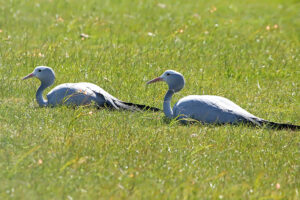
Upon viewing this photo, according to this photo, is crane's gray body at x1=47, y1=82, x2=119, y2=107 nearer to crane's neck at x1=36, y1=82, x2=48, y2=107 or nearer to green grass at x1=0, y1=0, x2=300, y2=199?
crane's neck at x1=36, y1=82, x2=48, y2=107

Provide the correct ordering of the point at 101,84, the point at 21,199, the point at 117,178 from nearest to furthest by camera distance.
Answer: the point at 21,199 < the point at 117,178 < the point at 101,84

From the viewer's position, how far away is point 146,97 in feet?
29.3

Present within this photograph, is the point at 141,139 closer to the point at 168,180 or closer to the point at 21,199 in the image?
the point at 168,180

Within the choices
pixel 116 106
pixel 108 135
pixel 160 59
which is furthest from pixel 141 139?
pixel 160 59

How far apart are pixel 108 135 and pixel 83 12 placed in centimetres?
775

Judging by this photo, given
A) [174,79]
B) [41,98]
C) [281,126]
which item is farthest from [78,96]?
[281,126]

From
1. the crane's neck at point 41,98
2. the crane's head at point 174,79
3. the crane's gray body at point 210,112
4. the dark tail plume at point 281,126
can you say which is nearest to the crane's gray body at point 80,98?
the crane's neck at point 41,98

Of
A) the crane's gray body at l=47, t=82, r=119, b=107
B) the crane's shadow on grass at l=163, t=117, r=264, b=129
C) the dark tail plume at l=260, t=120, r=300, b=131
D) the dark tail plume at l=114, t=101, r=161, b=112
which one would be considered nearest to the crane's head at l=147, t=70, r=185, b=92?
the dark tail plume at l=114, t=101, r=161, b=112

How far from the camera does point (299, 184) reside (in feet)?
18.8

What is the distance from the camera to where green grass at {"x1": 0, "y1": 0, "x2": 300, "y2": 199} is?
5418mm

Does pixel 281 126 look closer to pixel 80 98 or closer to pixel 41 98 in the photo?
pixel 80 98

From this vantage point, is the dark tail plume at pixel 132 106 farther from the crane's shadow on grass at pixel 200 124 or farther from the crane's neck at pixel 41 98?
the crane's neck at pixel 41 98

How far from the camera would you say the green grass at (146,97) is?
542 cm

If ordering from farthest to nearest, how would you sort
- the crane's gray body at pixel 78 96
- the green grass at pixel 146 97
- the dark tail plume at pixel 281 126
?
1. the crane's gray body at pixel 78 96
2. the dark tail plume at pixel 281 126
3. the green grass at pixel 146 97
